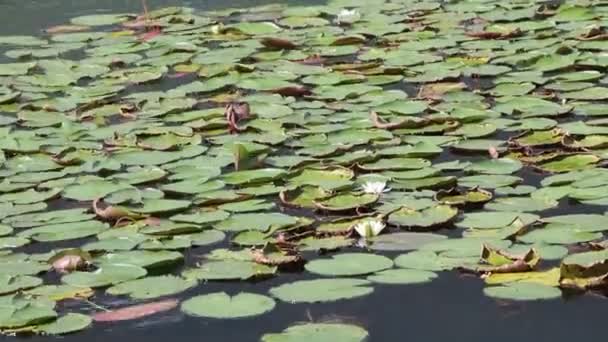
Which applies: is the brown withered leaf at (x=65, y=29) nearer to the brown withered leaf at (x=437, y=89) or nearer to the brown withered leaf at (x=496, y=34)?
the brown withered leaf at (x=496, y=34)

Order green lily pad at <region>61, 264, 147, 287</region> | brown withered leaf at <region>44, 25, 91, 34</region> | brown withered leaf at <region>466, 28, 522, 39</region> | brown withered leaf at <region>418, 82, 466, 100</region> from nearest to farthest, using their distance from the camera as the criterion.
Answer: green lily pad at <region>61, 264, 147, 287</region> < brown withered leaf at <region>418, 82, 466, 100</region> < brown withered leaf at <region>466, 28, 522, 39</region> < brown withered leaf at <region>44, 25, 91, 34</region>

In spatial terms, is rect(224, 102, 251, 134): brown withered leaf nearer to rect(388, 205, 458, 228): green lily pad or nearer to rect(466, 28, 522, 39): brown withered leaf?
rect(388, 205, 458, 228): green lily pad

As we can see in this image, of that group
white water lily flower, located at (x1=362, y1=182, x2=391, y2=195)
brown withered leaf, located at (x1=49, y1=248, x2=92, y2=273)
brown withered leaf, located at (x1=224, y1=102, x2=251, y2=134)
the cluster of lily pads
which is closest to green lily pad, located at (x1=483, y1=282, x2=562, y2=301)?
the cluster of lily pads

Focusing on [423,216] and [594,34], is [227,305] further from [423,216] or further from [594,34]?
[594,34]

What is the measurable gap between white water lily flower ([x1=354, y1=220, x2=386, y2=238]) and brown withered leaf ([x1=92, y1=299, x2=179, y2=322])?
430mm

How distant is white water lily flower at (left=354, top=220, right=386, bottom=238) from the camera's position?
2.45 m

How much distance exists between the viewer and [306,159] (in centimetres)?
293

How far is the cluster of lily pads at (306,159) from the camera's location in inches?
90.2

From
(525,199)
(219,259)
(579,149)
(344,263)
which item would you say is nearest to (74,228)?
(219,259)

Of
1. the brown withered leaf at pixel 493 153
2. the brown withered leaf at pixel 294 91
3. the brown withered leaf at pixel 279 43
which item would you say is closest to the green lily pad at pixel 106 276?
the brown withered leaf at pixel 493 153

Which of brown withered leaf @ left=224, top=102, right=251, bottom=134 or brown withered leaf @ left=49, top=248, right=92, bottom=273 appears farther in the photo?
brown withered leaf @ left=224, top=102, right=251, bottom=134

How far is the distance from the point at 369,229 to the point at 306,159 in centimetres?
52

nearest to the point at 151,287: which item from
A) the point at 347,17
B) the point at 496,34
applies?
the point at 496,34

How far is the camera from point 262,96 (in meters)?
3.57
